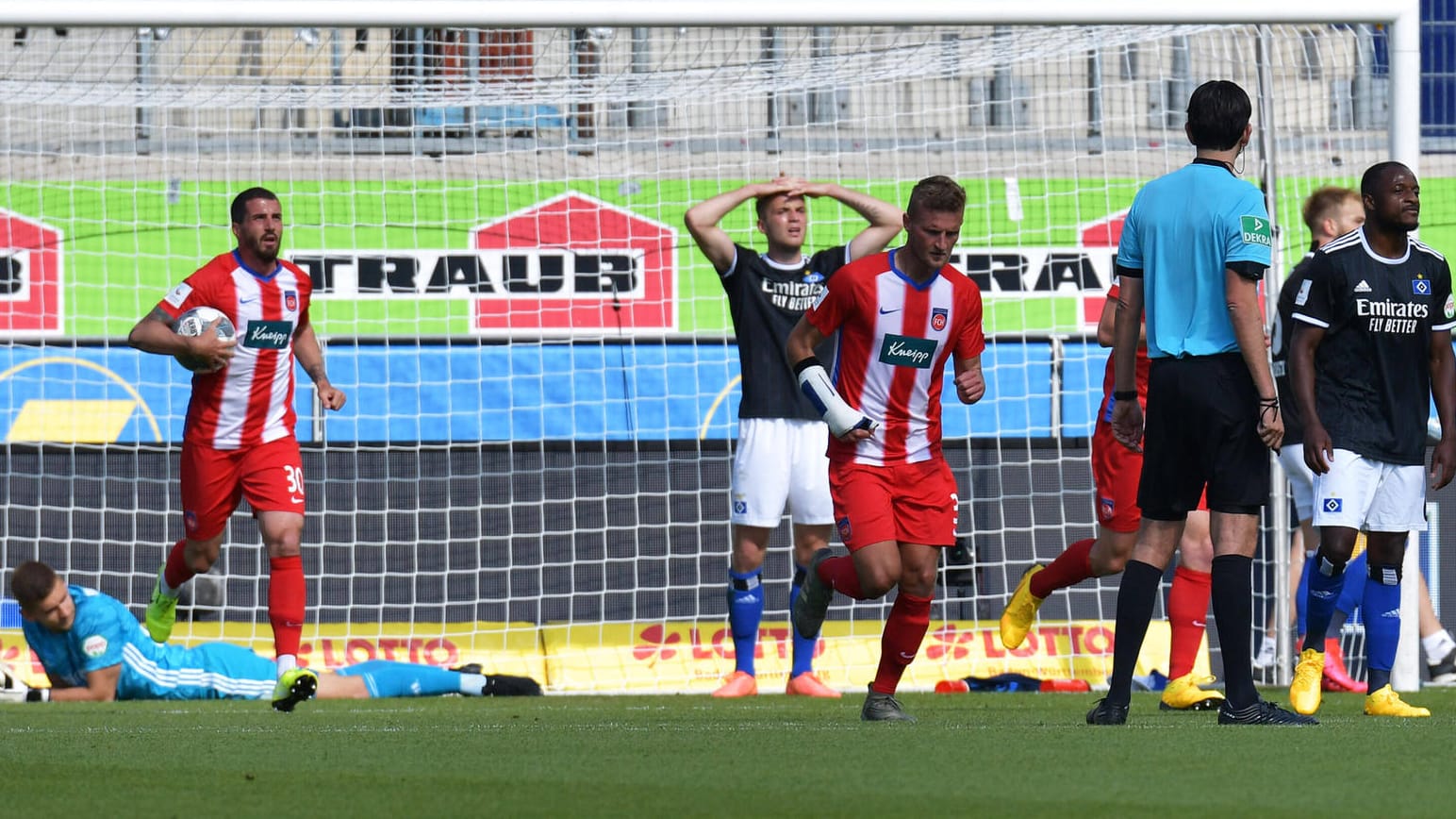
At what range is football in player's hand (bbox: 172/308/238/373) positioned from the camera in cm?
757

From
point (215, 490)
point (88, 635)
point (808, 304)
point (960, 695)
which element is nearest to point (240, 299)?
point (215, 490)

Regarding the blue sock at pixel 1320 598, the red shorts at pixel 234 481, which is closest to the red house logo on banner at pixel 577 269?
the red shorts at pixel 234 481

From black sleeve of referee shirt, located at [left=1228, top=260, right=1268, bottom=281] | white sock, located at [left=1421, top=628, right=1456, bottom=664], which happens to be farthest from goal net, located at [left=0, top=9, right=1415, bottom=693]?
black sleeve of referee shirt, located at [left=1228, top=260, right=1268, bottom=281]

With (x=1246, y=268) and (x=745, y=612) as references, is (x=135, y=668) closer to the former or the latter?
(x=745, y=612)

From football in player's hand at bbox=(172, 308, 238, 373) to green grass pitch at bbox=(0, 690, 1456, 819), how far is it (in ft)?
5.13

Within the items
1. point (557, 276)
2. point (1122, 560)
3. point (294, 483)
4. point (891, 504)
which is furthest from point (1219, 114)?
point (557, 276)

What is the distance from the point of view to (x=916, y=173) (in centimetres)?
1293

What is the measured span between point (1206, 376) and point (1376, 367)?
1010mm

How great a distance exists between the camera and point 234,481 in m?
7.82

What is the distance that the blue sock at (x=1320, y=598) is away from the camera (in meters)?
6.20

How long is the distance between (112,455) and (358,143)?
3.40 meters

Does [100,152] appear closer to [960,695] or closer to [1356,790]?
[960,695]

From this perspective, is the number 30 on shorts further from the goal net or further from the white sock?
the white sock

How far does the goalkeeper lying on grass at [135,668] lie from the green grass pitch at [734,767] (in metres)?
Result: 1.72
